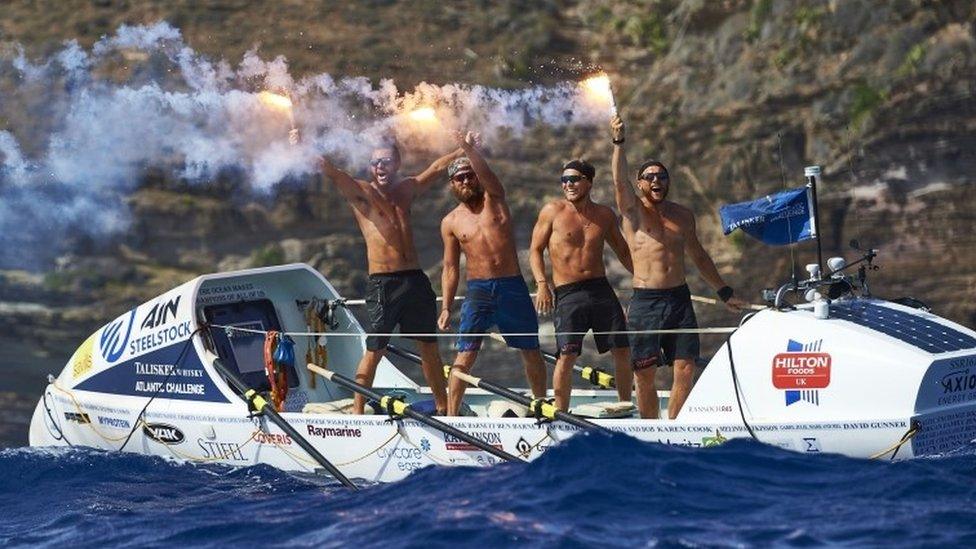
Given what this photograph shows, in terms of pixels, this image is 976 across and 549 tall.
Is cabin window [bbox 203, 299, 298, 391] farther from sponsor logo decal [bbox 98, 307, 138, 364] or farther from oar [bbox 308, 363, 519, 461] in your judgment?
oar [bbox 308, 363, 519, 461]

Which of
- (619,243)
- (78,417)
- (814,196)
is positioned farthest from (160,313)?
(814,196)

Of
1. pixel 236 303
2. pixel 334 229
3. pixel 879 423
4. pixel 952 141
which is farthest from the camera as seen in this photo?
pixel 334 229

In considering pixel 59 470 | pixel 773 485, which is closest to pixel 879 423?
pixel 773 485

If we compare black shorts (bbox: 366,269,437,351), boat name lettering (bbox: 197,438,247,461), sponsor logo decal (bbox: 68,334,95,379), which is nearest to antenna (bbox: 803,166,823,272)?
black shorts (bbox: 366,269,437,351)

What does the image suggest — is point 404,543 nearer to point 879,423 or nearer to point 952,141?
point 879,423

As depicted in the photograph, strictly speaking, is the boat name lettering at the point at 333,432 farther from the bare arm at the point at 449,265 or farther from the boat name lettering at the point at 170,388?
the boat name lettering at the point at 170,388

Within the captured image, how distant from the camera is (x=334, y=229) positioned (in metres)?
27.1

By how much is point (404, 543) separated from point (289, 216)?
53.3ft

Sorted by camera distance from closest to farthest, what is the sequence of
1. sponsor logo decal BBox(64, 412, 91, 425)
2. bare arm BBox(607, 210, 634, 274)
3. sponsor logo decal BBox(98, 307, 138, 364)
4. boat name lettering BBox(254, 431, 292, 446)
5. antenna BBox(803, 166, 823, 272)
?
antenna BBox(803, 166, 823, 272) < bare arm BBox(607, 210, 634, 274) < boat name lettering BBox(254, 431, 292, 446) < sponsor logo decal BBox(98, 307, 138, 364) < sponsor logo decal BBox(64, 412, 91, 425)

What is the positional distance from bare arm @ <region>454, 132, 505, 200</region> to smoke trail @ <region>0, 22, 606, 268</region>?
10788 millimetres

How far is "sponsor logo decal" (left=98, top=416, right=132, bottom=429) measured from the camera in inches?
612

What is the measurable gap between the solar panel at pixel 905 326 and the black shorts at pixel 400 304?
354 cm

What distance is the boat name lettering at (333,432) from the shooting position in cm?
1408

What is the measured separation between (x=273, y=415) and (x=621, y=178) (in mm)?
3343
